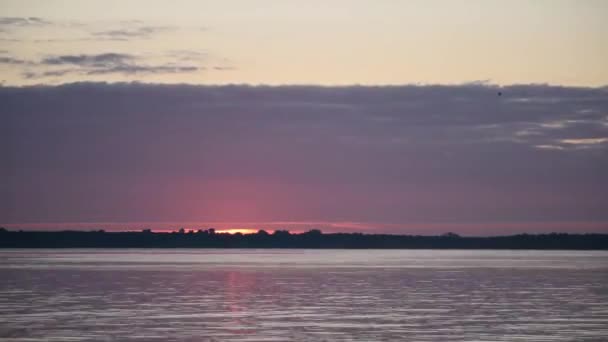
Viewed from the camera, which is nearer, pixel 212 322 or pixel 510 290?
pixel 212 322

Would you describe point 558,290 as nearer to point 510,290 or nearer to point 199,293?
point 510,290

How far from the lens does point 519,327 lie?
43.3 metres

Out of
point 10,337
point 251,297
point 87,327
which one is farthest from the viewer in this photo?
point 251,297

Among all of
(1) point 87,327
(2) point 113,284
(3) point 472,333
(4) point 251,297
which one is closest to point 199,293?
(4) point 251,297

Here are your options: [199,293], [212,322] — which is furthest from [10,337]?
[199,293]

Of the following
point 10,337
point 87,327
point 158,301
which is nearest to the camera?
point 10,337

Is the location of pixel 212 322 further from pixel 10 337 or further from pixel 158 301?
pixel 158 301

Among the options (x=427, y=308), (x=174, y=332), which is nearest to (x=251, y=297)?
(x=427, y=308)

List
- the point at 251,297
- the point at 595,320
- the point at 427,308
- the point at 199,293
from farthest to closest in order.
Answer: the point at 199,293, the point at 251,297, the point at 427,308, the point at 595,320

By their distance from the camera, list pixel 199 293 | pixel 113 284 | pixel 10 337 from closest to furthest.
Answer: pixel 10 337 < pixel 199 293 < pixel 113 284

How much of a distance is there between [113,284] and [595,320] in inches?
1678

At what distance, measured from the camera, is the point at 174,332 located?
41219 mm

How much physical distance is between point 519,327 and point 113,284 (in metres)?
43.0

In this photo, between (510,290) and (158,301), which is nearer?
(158,301)
